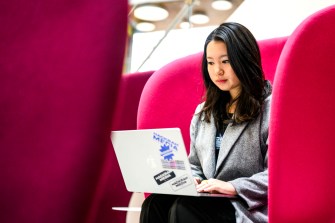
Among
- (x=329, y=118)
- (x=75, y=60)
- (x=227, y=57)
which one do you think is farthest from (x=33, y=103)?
(x=227, y=57)

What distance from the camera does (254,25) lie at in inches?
97.3

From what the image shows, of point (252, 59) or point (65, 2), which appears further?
point (252, 59)

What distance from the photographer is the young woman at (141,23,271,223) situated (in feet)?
3.84

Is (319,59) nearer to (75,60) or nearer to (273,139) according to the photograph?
(273,139)

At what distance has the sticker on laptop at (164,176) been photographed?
43.4 inches

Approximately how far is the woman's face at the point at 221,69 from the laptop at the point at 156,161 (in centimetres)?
36

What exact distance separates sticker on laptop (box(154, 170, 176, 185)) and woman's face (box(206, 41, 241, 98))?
0.39 meters

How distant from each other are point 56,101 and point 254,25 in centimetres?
229

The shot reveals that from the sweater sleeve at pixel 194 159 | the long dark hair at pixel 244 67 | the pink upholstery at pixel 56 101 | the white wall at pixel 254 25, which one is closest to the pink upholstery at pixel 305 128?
the long dark hair at pixel 244 67

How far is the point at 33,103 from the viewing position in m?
0.31

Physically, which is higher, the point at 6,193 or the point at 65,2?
the point at 65,2

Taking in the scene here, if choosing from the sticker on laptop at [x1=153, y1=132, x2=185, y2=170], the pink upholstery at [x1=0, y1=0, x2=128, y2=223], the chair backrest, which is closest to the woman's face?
Answer: the chair backrest

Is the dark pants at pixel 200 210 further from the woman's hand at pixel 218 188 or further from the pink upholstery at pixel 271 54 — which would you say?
the pink upholstery at pixel 271 54

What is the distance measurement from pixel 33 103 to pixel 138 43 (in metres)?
3.67
